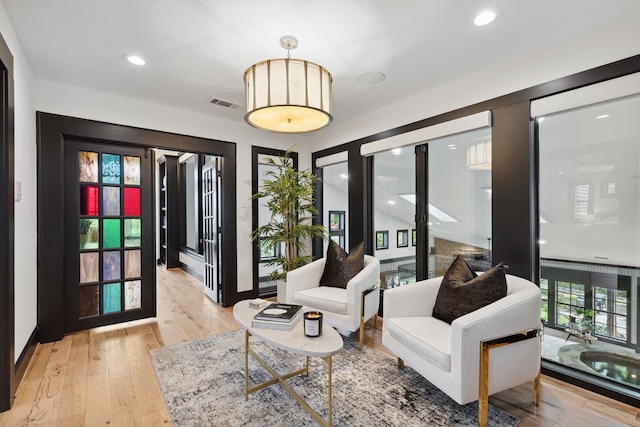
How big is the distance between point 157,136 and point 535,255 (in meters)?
3.93

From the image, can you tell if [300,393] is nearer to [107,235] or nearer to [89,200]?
[107,235]

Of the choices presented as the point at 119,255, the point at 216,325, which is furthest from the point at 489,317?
the point at 119,255

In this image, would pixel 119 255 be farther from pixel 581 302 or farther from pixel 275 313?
pixel 581 302

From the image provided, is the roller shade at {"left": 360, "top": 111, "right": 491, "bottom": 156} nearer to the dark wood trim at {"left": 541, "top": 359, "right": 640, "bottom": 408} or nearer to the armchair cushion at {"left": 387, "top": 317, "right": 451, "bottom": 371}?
the armchair cushion at {"left": 387, "top": 317, "right": 451, "bottom": 371}

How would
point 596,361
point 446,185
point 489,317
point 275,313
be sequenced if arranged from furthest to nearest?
point 446,185
point 596,361
point 275,313
point 489,317

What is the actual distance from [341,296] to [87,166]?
2980 mm

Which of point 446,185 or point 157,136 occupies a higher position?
point 157,136

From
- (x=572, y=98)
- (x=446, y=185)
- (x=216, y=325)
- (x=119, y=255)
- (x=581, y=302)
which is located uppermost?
(x=572, y=98)

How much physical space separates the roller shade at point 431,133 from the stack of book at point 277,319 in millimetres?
2135

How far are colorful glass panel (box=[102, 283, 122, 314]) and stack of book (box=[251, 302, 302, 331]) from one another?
7.46ft

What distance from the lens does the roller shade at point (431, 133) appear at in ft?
8.75

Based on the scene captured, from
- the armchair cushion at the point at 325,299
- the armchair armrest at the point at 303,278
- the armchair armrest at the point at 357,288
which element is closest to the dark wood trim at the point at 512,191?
the armchair armrest at the point at 357,288

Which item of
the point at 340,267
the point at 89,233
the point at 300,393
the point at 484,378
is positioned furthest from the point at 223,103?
the point at 484,378

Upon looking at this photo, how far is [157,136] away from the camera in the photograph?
3.52 m
